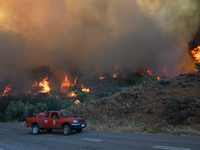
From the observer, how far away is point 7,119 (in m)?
33.2

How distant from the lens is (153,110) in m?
17.0

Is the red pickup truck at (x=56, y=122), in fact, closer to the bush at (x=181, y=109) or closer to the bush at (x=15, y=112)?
the bush at (x=181, y=109)

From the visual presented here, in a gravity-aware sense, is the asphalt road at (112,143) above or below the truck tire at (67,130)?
below

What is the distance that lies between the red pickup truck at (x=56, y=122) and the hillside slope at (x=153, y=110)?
12.3ft

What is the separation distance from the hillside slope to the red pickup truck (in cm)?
375

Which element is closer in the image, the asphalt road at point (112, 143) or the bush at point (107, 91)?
the asphalt road at point (112, 143)

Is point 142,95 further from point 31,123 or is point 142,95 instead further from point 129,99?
point 31,123

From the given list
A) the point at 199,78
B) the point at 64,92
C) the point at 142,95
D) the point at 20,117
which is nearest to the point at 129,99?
the point at 142,95

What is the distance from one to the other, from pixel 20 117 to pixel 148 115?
26860 millimetres

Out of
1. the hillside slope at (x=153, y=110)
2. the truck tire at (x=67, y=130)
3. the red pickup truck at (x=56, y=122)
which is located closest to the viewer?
the truck tire at (x=67, y=130)

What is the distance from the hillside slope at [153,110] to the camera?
44.4 feet

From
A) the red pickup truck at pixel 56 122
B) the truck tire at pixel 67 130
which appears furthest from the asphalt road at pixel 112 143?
the red pickup truck at pixel 56 122

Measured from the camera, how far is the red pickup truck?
11930 millimetres

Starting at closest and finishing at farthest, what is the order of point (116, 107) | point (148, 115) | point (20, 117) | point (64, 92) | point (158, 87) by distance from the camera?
point (148, 115), point (116, 107), point (158, 87), point (20, 117), point (64, 92)
